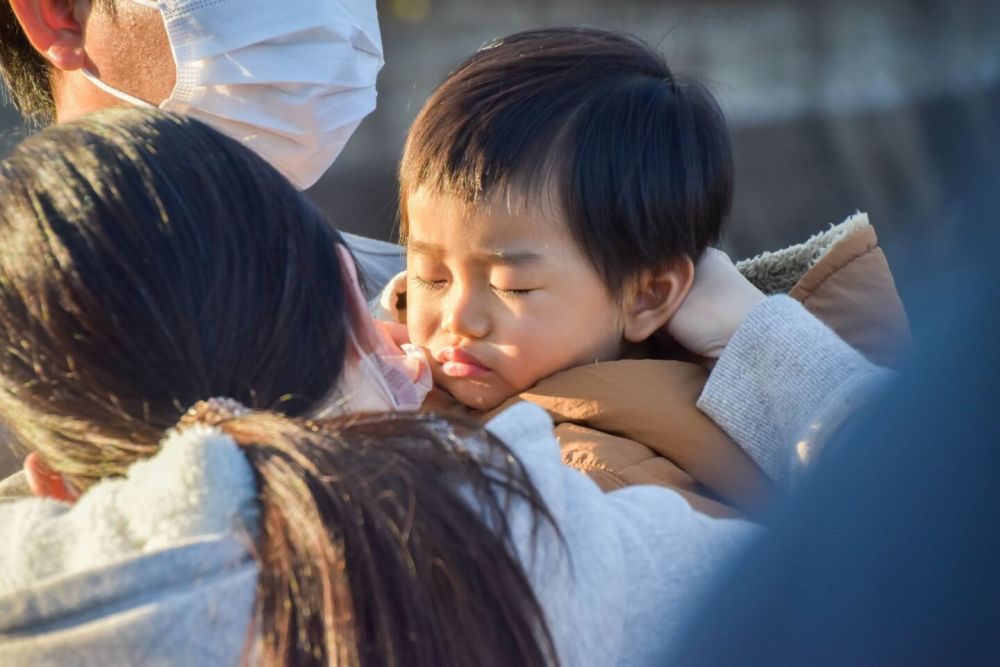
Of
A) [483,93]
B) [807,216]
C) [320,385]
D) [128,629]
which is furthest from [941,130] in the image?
[128,629]

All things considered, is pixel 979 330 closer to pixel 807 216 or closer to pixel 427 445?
pixel 427 445

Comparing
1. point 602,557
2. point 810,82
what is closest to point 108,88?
point 602,557

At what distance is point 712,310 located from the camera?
5.77ft

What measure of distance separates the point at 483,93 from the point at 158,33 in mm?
665

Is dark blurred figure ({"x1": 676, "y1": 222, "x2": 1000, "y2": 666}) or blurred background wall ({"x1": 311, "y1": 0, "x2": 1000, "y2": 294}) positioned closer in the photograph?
dark blurred figure ({"x1": 676, "y1": 222, "x2": 1000, "y2": 666})

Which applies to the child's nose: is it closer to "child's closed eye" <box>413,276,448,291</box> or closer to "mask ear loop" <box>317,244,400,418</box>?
"child's closed eye" <box>413,276,448,291</box>

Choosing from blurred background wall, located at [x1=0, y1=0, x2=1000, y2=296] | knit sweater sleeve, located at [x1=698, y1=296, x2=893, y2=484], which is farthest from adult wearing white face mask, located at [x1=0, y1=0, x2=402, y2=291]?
blurred background wall, located at [x1=0, y1=0, x2=1000, y2=296]

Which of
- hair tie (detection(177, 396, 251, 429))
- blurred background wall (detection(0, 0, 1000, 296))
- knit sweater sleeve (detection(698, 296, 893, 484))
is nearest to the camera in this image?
hair tie (detection(177, 396, 251, 429))

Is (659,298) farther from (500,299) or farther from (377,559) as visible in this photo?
(377,559)

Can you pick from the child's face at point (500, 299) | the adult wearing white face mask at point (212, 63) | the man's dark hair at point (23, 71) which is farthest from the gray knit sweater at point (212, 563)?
the man's dark hair at point (23, 71)

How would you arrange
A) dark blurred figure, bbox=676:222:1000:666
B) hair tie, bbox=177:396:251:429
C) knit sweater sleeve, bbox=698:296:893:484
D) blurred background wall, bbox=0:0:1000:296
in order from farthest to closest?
blurred background wall, bbox=0:0:1000:296, knit sweater sleeve, bbox=698:296:893:484, hair tie, bbox=177:396:251:429, dark blurred figure, bbox=676:222:1000:666

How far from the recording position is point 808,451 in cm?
148

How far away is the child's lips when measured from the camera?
5.75 ft

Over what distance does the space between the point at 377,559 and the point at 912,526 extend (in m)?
0.41
